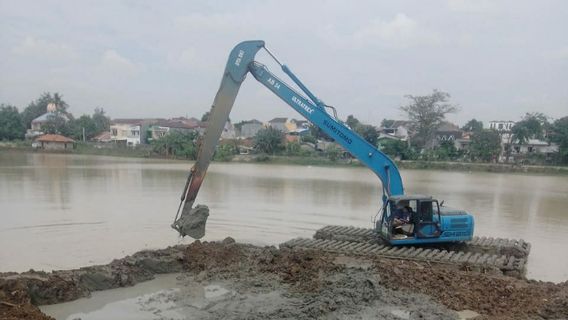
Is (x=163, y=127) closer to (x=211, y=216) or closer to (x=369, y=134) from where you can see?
(x=369, y=134)

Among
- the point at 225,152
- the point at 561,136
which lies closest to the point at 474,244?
the point at 225,152

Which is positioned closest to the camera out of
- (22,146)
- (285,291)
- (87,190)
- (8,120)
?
(285,291)

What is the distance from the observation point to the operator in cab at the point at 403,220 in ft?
32.7

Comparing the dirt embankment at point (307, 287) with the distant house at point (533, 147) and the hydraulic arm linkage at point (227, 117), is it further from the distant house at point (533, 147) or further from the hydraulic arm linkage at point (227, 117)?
the distant house at point (533, 147)

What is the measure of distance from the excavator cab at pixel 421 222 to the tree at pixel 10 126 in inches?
3078

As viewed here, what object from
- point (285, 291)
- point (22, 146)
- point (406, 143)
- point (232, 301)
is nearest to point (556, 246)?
point (285, 291)

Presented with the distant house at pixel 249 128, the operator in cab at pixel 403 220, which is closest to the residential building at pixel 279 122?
the distant house at pixel 249 128

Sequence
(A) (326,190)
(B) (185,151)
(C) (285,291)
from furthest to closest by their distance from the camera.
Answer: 1. (B) (185,151)
2. (A) (326,190)
3. (C) (285,291)

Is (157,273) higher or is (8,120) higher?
(8,120)

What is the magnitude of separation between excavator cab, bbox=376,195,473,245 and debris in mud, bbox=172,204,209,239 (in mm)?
3951

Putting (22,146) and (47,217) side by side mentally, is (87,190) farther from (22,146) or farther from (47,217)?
(22,146)

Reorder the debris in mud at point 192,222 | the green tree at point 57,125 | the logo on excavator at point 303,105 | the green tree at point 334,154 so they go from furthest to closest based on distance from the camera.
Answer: the green tree at point 57,125 < the green tree at point 334,154 < the logo on excavator at point 303,105 < the debris in mud at point 192,222

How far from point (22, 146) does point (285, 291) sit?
65461mm

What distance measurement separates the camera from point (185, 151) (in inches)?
2188
